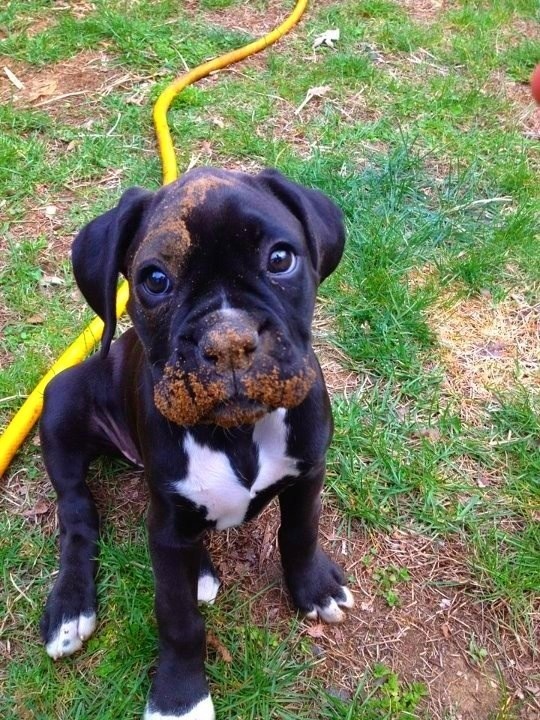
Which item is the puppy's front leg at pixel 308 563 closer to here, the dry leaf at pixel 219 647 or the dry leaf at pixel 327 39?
the dry leaf at pixel 219 647

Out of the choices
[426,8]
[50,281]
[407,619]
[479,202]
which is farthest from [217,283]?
[426,8]

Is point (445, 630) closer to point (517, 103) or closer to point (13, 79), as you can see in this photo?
point (517, 103)

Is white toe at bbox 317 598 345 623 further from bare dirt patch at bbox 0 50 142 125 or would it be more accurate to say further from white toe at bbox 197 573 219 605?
bare dirt patch at bbox 0 50 142 125

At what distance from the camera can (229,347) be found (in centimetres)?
192

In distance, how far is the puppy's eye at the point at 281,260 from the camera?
219cm

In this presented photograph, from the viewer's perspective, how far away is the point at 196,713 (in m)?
2.72

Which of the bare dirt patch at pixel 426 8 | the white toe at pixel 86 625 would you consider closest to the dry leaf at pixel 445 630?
the white toe at pixel 86 625

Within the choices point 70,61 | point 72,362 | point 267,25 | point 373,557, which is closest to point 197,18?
point 267,25

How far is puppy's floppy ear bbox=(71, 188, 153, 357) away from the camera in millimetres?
2400

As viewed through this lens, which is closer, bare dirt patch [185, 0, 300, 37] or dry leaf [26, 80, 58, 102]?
dry leaf [26, 80, 58, 102]

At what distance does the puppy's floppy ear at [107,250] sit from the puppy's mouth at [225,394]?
0.46m

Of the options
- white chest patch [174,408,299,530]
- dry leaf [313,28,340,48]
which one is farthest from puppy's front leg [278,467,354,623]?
dry leaf [313,28,340,48]

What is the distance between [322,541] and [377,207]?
7.80ft

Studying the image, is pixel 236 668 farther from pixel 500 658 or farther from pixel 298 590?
pixel 500 658
